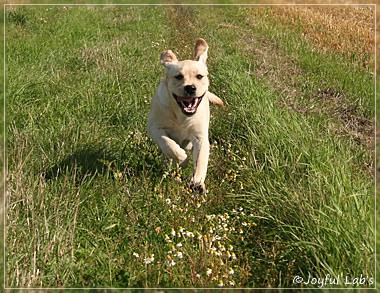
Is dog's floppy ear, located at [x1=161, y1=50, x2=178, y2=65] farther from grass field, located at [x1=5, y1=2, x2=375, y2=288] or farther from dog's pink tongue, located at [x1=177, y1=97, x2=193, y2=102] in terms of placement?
grass field, located at [x1=5, y1=2, x2=375, y2=288]

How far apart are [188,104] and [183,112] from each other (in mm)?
86

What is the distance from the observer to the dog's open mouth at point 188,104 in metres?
4.62

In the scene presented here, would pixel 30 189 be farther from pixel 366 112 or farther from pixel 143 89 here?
pixel 366 112

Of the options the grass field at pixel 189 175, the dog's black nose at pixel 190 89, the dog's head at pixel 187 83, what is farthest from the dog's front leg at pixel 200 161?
the dog's black nose at pixel 190 89

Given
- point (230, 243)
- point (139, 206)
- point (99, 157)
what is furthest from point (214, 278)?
point (99, 157)

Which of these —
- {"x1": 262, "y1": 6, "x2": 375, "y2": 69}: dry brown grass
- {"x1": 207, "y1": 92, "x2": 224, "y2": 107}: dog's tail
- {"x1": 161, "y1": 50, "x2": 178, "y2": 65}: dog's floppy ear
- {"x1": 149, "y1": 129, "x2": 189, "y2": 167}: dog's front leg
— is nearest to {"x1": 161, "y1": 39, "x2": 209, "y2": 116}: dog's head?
{"x1": 161, "y1": 50, "x2": 178, "y2": 65}: dog's floppy ear

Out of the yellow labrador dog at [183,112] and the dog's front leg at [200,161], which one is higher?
the yellow labrador dog at [183,112]

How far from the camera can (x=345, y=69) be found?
25.1 ft

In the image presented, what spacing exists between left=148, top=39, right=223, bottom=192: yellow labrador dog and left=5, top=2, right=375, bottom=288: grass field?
0.22 meters

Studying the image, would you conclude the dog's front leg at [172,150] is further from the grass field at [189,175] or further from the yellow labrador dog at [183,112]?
the grass field at [189,175]

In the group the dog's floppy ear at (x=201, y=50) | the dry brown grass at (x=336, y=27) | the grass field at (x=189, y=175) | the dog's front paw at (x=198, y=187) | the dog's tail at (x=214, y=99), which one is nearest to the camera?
the grass field at (x=189, y=175)

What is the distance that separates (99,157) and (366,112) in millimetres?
3380

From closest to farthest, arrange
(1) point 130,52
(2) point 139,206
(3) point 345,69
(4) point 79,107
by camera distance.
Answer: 1. (2) point 139,206
2. (4) point 79,107
3. (3) point 345,69
4. (1) point 130,52

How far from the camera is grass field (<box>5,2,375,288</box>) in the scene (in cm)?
310
